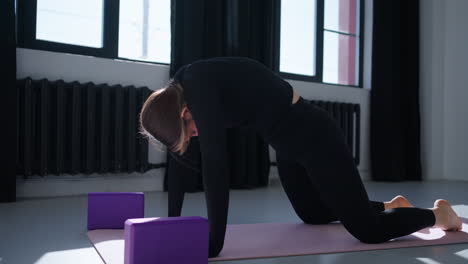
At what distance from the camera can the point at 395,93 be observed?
189 inches

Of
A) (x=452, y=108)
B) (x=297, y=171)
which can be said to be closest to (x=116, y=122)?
(x=297, y=171)

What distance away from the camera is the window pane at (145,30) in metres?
3.38

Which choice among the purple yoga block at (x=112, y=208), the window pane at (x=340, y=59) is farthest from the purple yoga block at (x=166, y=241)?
the window pane at (x=340, y=59)

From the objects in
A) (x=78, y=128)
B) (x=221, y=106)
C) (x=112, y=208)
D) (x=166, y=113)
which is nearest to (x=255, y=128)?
(x=221, y=106)

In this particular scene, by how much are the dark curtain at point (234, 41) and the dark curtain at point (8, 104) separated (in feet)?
3.59

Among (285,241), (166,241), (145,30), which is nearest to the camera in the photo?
(166,241)

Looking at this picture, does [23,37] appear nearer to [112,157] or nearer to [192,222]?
[112,157]

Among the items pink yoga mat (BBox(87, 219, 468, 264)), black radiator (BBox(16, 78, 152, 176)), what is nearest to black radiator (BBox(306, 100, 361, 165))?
black radiator (BBox(16, 78, 152, 176))

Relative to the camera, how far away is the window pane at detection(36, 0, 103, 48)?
3025 mm

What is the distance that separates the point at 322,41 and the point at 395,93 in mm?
1027

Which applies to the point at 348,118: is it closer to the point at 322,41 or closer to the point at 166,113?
the point at 322,41

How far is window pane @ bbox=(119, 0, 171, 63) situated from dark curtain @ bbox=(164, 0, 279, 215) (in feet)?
0.61

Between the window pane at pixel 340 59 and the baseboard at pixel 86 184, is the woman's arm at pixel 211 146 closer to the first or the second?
the baseboard at pixel 86 184

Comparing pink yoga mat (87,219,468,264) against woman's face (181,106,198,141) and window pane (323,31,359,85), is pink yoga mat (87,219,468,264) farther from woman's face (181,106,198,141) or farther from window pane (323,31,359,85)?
window pane (323,31,359,85)
